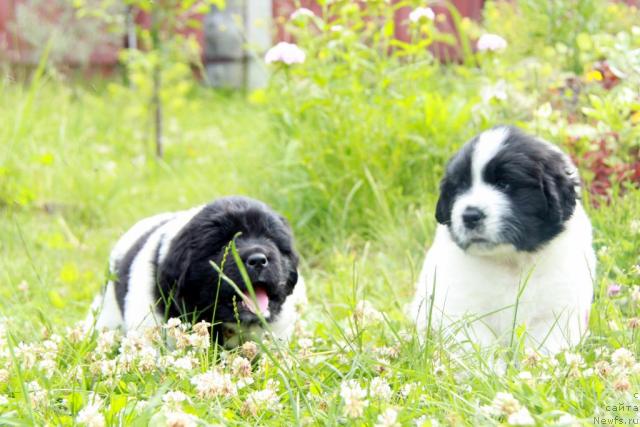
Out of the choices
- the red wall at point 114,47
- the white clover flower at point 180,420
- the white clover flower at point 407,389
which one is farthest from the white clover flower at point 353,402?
the red wall at point 114,47

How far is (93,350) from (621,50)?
3043 mm

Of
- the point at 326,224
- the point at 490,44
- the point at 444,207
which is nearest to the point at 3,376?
the point at 444,207

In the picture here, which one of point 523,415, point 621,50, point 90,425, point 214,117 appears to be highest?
point 621,50

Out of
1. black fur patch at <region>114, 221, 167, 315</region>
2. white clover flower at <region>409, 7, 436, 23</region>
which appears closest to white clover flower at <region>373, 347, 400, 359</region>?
black fur patch at <region>114, 221, 167, 315</region>

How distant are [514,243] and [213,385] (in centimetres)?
122

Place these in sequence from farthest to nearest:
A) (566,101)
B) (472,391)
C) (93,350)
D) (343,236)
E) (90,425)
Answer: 1. (566,101)
2. (343,236)
3. (93,350)
4. (472,391)
5. (90,425)

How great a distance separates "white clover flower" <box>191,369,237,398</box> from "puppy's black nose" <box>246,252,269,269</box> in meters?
0.69

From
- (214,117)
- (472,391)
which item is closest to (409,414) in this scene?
(472,391)

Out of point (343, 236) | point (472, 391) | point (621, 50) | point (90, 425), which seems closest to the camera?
point (90, 425)

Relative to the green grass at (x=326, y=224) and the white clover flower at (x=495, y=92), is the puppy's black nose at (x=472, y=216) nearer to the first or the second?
the green grass at (x=326, y=224)

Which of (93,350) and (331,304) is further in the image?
(331,304)

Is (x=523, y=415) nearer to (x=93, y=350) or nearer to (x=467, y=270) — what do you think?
(x=467, y=270)

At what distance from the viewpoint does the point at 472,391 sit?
2.61 metres

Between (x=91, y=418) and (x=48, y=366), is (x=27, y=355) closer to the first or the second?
(x=48, y=366)
